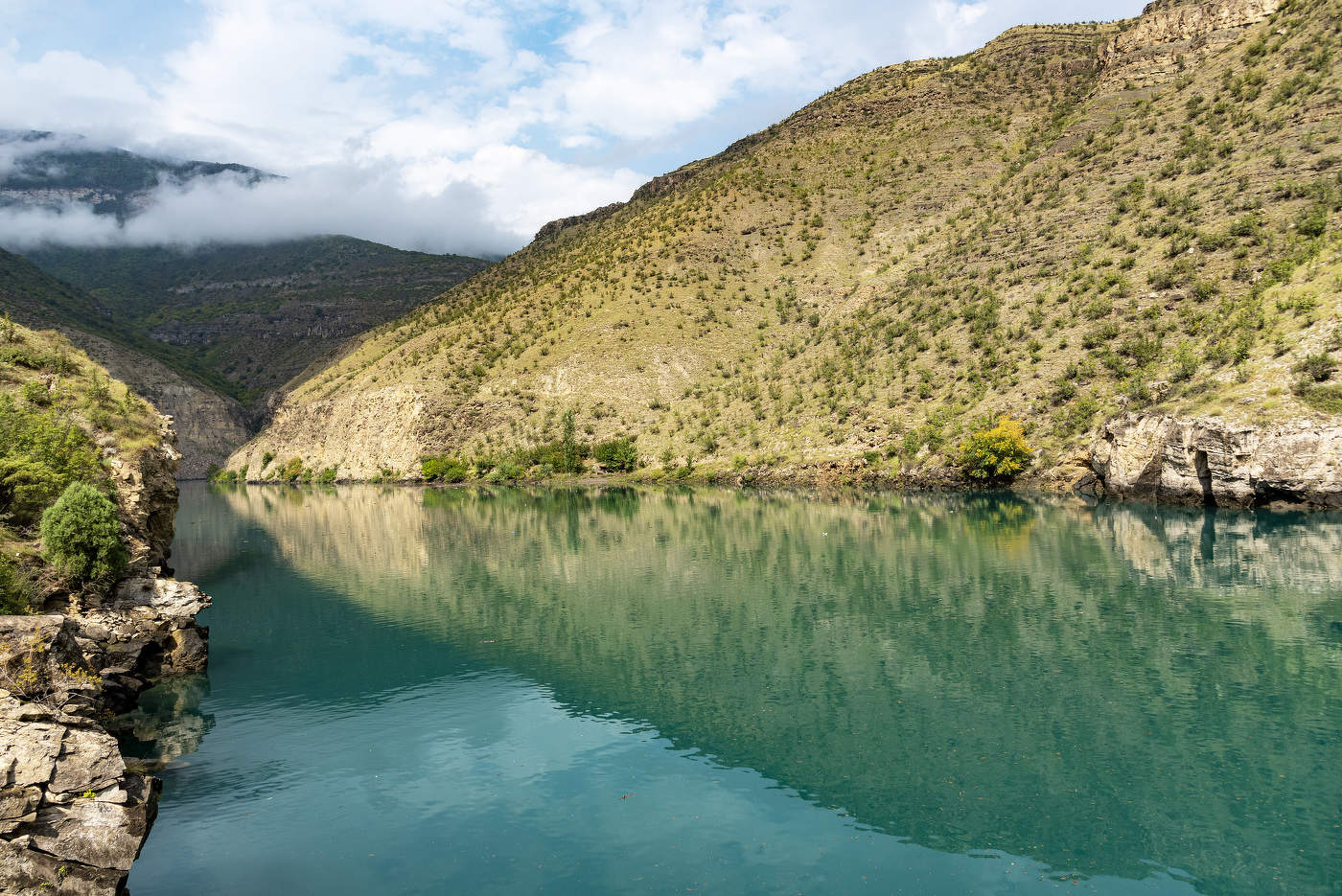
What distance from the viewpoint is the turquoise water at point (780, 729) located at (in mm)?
10977

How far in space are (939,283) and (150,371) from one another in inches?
5538

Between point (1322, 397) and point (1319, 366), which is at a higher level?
point (1319, 366)

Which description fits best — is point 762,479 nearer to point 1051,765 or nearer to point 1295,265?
point 1295,265

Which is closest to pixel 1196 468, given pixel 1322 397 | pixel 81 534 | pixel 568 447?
pixel 1322 397

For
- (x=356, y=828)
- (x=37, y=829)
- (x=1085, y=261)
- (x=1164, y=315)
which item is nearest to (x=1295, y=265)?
(x=1164, y=315)

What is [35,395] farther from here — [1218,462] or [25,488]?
[1218,462]

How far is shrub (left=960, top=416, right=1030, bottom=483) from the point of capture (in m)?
56.2

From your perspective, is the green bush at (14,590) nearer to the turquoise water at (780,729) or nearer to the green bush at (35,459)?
the green bush at (35,459)

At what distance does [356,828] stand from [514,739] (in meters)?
3.98

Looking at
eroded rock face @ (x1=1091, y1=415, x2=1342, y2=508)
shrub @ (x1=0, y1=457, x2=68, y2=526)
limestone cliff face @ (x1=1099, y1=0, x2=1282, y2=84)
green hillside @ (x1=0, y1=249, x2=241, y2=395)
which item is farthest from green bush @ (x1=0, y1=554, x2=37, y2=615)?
green hillside @ (x1=0, y1=249, x2=241, y2=395)

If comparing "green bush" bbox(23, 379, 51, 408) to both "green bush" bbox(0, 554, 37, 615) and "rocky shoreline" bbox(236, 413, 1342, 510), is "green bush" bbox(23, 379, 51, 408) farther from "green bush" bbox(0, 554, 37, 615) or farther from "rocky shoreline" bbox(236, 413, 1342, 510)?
"rocky shoreline" bbox(236, 413, 1342, 510)

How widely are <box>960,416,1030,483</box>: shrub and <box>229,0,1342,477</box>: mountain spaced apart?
6.11 feet

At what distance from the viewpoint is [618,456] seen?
276ft

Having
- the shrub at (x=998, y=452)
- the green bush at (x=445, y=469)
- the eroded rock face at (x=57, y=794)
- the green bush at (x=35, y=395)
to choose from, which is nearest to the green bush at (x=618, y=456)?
the green bush at (x=445, y=469)
